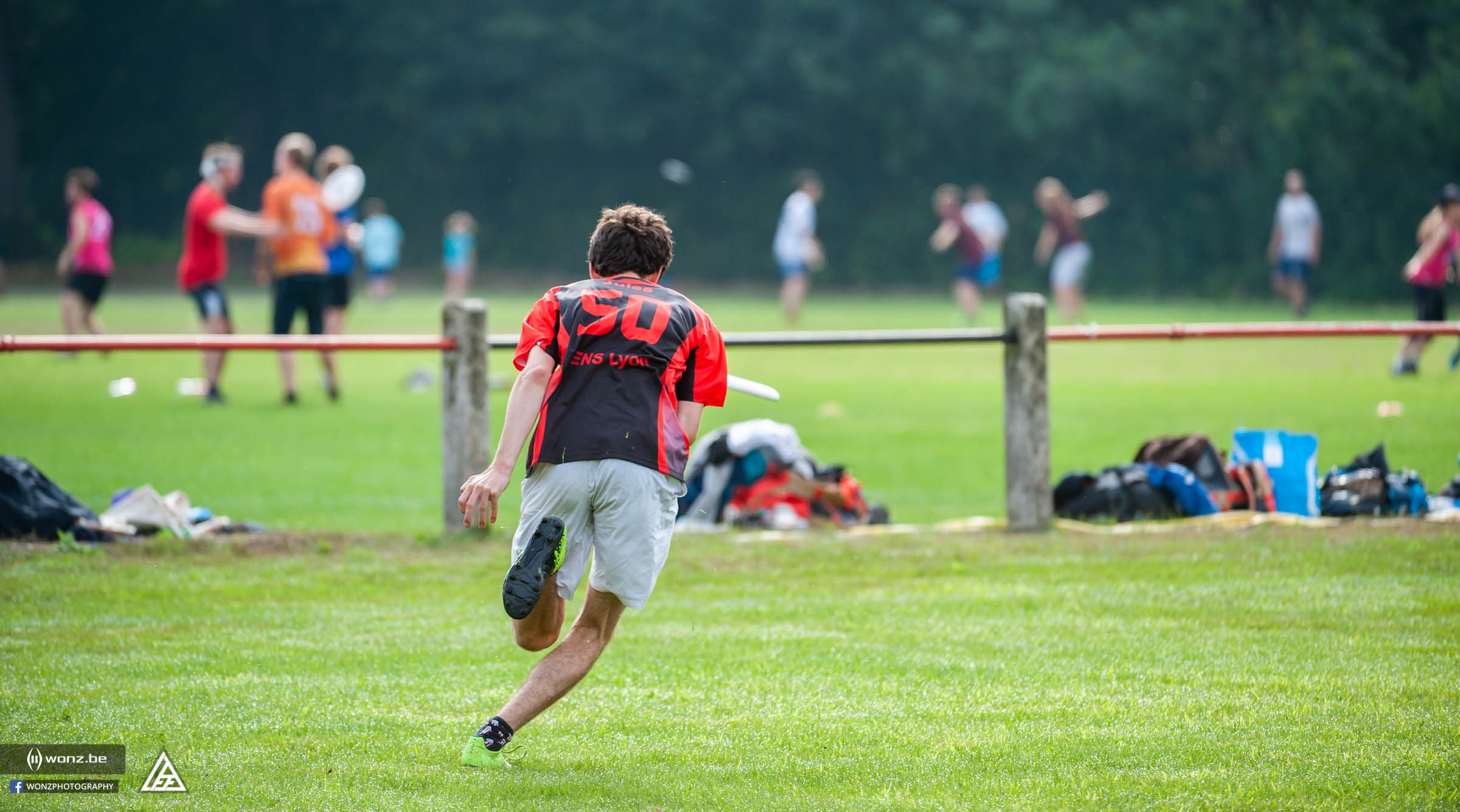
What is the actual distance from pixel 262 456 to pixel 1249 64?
3616 cm

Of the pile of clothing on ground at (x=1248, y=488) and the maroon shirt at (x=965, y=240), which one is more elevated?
the maroon shirt at (x=965, y=240)

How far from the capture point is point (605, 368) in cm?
432

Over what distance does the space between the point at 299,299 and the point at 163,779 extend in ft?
35.8

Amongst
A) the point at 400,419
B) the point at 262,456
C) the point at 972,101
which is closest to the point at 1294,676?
the point at 262,456

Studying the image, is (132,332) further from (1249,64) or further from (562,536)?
(1249,64)

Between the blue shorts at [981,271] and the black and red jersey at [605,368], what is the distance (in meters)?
23.5

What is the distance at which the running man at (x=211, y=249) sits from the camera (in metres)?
14.5

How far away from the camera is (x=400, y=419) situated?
14.3 metres

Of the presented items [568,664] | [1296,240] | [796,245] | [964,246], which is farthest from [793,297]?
[568,664]

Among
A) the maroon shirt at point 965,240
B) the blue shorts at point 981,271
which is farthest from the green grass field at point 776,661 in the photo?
the maroon shirt at point 965,240

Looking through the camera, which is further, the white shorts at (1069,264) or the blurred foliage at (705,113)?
the blurred foliage at (705,113)

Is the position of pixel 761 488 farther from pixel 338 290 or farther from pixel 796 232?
pixel 796 232

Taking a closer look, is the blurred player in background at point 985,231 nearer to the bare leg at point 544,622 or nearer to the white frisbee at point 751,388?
the white frisbee at point 751,388

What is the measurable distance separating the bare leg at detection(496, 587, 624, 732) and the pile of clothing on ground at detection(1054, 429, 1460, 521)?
5.17m
